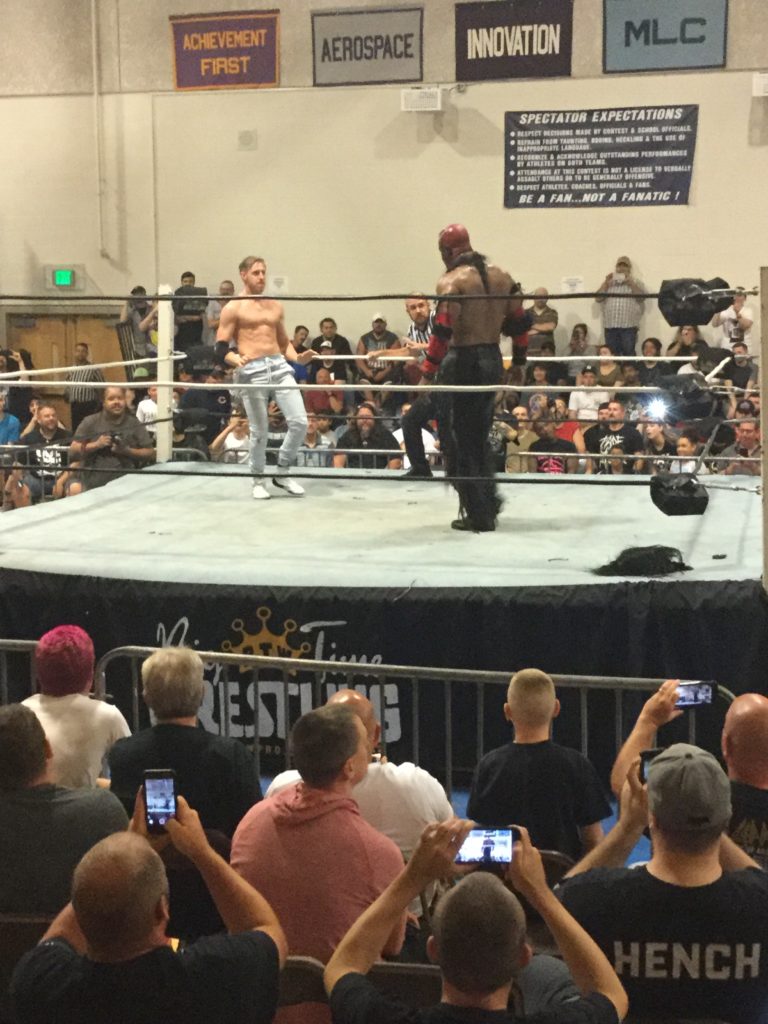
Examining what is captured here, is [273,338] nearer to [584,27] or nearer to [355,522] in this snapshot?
[355,522]

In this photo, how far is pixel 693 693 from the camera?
107 inches

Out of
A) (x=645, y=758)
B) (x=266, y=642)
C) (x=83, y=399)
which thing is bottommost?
(x=266, y=642)

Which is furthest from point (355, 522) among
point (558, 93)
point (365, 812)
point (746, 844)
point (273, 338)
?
point (558, 93)

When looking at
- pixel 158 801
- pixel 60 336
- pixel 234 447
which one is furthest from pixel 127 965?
pixel 60 336

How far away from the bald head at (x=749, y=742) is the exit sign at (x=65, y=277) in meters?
11.5

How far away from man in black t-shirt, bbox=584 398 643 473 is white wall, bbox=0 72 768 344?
3352 millimetres

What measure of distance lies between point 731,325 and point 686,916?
1003 centimetres

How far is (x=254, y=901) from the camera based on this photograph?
1948 millimetres

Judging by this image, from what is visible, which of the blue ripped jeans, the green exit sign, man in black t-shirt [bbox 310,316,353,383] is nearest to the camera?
the blue ripped jeans

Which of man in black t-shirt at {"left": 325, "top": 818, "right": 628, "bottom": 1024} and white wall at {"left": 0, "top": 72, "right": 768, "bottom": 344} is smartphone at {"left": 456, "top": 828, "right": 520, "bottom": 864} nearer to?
man in black t-shirt at {"left": 325, "top": 818, "right": 628, "bottom": 1024}

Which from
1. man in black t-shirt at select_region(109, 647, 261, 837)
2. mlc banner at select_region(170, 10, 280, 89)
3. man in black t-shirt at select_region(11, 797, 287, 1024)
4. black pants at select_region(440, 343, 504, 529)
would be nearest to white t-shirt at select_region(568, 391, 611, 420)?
mlc banner at select_region(170, 10, 280, 89)

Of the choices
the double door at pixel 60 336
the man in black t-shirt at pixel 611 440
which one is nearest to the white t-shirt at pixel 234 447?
the man in black t-shirt at pixel 611 440

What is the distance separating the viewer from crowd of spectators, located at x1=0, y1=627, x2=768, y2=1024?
168 centimetres

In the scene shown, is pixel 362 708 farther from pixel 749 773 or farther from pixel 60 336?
pixel 60 336
